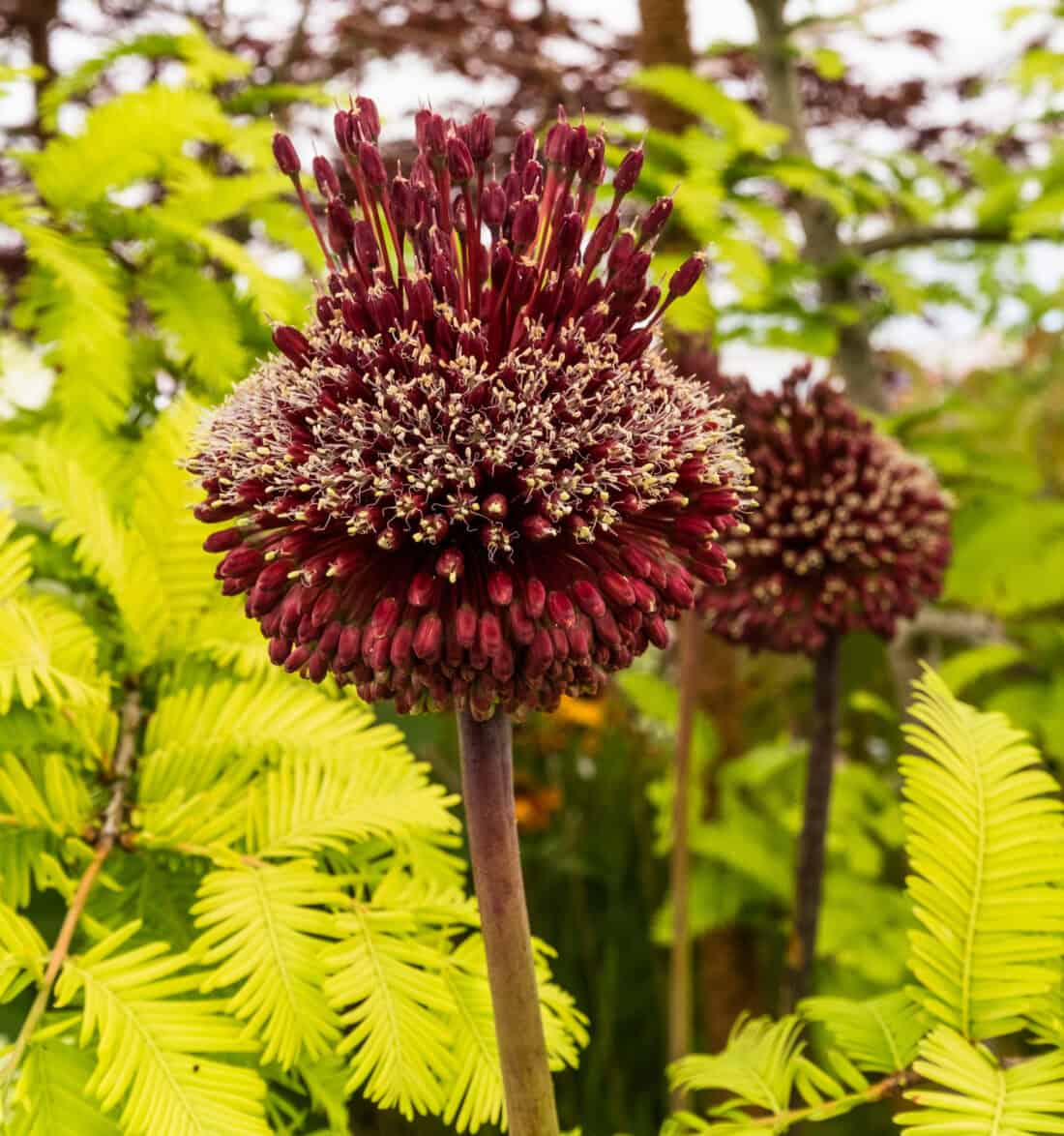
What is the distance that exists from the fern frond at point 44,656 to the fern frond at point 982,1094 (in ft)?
2.05

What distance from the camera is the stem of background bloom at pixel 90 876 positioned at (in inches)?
25.0

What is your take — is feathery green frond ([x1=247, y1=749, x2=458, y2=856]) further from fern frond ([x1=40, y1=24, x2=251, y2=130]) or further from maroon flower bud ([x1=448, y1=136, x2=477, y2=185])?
fern frond ([x1=40, y1=24, x2=251, y2=130])

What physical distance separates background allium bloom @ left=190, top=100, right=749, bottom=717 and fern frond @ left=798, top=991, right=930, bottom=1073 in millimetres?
325

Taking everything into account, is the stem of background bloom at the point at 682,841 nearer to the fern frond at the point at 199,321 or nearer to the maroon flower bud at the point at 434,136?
the fern frond at the point at 199,321

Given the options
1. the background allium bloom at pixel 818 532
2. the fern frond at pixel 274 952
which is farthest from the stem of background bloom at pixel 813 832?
the fern frond at pixel 274 952

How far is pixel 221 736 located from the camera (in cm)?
83

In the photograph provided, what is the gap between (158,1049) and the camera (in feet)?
2.04

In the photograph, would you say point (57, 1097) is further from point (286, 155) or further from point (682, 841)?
point (682, 841)

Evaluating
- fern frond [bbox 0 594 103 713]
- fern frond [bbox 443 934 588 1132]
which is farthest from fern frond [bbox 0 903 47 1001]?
fern frond [bbox 443 934 588 1132]

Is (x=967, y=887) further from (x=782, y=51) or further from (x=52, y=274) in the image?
(x=782, y=51)

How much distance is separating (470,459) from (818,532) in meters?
0.78

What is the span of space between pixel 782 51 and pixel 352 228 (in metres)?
1.54

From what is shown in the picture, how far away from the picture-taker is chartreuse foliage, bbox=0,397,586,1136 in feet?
2.12

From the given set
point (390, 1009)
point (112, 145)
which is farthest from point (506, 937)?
point (112, 145)
